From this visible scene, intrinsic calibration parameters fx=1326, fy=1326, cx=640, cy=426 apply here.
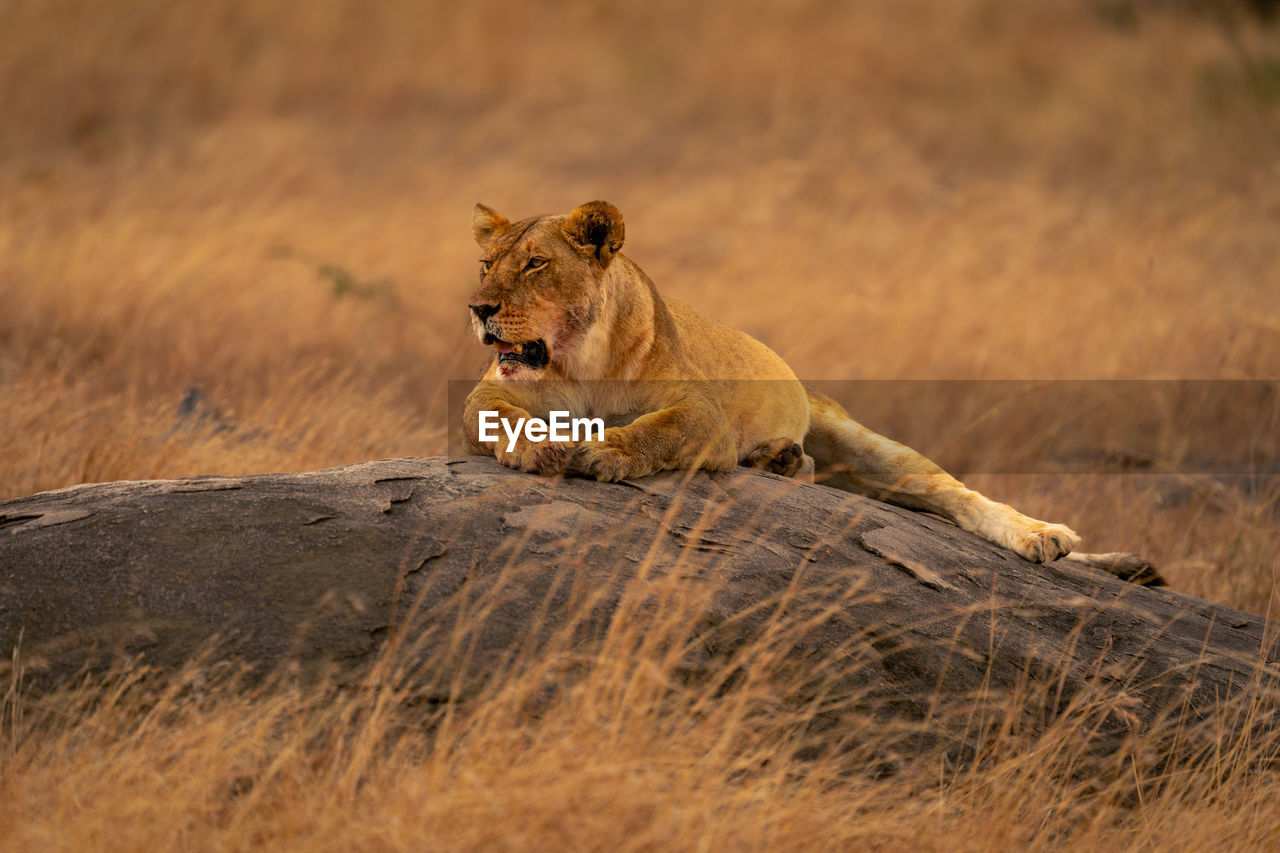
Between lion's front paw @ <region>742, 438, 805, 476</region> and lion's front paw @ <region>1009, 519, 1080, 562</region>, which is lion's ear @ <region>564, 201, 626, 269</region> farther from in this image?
lion's front paw @ <region>1009, 519, 1080, 562</region>

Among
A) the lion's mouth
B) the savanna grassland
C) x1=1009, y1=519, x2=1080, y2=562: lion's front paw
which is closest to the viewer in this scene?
the savanna grassland

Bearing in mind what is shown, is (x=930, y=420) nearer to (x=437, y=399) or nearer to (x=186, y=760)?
(x=437, y=399)

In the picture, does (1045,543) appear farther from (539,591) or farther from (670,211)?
(670,211)

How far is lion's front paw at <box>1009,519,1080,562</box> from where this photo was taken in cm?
530

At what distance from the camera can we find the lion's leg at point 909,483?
5352 mm

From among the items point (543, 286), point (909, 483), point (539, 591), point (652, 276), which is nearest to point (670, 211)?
point (652, 276)

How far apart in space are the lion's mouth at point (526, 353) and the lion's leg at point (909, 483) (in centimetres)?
A: 150

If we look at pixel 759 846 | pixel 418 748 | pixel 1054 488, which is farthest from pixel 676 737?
pixel 1054 488

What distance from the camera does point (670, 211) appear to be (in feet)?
54.4

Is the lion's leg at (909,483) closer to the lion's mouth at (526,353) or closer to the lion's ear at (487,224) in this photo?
the lion's mouth at (526,353)

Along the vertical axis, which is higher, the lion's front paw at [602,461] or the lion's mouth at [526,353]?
the lion's mouth at [526,353]

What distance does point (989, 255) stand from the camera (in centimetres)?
1539

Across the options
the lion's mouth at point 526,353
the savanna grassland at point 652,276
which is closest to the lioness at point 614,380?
the lion's mouth at point 526,353

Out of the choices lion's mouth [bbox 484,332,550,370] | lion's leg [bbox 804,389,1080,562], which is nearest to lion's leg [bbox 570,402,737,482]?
lion's mouth [bbox 484,332,550,370]
